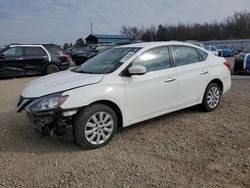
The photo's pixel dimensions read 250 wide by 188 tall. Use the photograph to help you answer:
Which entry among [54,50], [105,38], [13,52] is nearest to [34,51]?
[13,52]

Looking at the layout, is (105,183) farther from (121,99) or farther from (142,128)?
(142,128)

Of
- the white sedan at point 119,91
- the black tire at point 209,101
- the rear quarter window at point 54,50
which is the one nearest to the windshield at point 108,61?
the white sedan at point 119,91

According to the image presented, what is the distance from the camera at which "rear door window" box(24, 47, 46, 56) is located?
512 inches

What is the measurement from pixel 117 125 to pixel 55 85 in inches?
45.2

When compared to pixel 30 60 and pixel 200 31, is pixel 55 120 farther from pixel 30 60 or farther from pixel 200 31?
pixel 200 31

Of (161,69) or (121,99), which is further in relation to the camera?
(161,69)

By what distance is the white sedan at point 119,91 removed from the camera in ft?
12.8

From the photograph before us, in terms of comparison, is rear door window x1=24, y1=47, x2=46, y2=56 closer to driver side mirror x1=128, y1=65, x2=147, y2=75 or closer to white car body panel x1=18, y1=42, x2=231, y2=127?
white car body panel x1=18, y1=42, x2=231, y2=127

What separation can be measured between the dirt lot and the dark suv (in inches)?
312

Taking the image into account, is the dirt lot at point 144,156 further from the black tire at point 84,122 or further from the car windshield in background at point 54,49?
the car windshield in background at point 54,49

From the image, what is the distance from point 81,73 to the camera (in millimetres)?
4754

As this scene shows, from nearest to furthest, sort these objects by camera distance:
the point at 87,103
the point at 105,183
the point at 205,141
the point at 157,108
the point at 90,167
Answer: the point at 105,183
the point at 90,167
the point at 87,103
the point at 205,141
the point at 157,108

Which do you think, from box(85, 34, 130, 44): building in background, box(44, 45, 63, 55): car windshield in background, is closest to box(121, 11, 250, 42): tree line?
box(85, 34, 130, 44): building in background

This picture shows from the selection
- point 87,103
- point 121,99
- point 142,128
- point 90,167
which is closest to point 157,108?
point 142,128
